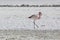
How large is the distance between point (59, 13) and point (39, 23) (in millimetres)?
2052

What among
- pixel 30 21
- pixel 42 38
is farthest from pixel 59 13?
pixel 42 38

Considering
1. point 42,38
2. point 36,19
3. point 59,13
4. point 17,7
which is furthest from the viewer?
point 17,7

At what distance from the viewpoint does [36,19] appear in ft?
21.8

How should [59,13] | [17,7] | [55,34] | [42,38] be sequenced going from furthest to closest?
[17,7]
[59,13]
[55,34]
[42,38]

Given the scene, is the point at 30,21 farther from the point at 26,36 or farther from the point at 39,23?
the point at 26,36

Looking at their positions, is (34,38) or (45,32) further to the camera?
(45,32)

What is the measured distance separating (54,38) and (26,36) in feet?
1.87

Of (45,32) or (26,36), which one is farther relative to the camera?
(45,32)

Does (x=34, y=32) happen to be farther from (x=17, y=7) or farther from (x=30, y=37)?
(x=17, y=7)

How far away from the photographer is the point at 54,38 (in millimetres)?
4703

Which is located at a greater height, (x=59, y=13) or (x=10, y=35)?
(x=10, y=35)

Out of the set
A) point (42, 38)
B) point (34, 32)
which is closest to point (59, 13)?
point (34, 32)

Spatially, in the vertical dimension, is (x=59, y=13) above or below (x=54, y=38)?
below

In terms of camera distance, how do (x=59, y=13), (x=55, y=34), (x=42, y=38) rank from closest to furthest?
(x=42, y=38) → (x=55, y=34) → (x=59, y=13)
